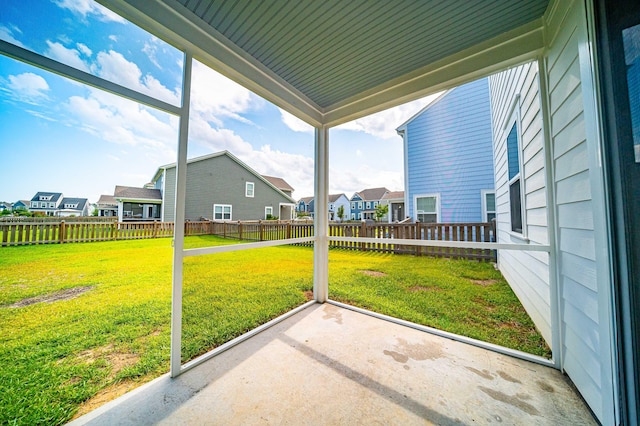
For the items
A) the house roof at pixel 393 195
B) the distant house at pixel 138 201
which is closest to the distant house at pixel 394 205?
the house roof at pixel 393 195

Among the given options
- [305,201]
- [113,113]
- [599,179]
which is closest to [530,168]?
[599,179]

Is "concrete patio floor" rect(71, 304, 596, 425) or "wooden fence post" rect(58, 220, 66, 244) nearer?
"concrete patio floor" rect(71, 304, 596, 425)

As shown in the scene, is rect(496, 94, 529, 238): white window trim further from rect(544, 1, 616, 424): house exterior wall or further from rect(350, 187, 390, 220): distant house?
rect(350, 187, 390, 220): distant house

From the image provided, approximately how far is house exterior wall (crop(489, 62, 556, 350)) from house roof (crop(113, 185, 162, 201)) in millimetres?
3532

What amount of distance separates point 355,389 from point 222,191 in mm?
2212

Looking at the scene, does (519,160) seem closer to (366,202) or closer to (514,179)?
(514,179)

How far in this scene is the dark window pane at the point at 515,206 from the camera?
2.72 m

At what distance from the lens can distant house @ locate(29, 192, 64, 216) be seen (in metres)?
1.42

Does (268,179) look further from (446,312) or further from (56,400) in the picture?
(446,312)

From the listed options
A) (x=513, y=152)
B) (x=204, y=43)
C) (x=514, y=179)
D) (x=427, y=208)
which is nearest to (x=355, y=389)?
(x=427, y=208)

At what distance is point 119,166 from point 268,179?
1.44m

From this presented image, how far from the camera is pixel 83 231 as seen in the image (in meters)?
2.65

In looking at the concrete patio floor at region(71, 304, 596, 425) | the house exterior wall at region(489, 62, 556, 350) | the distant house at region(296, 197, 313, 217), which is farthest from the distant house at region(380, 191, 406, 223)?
the concrete patio floor at region(71, 304, 596, 425)

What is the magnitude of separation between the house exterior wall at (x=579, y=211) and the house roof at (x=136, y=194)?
3089 millimetres
